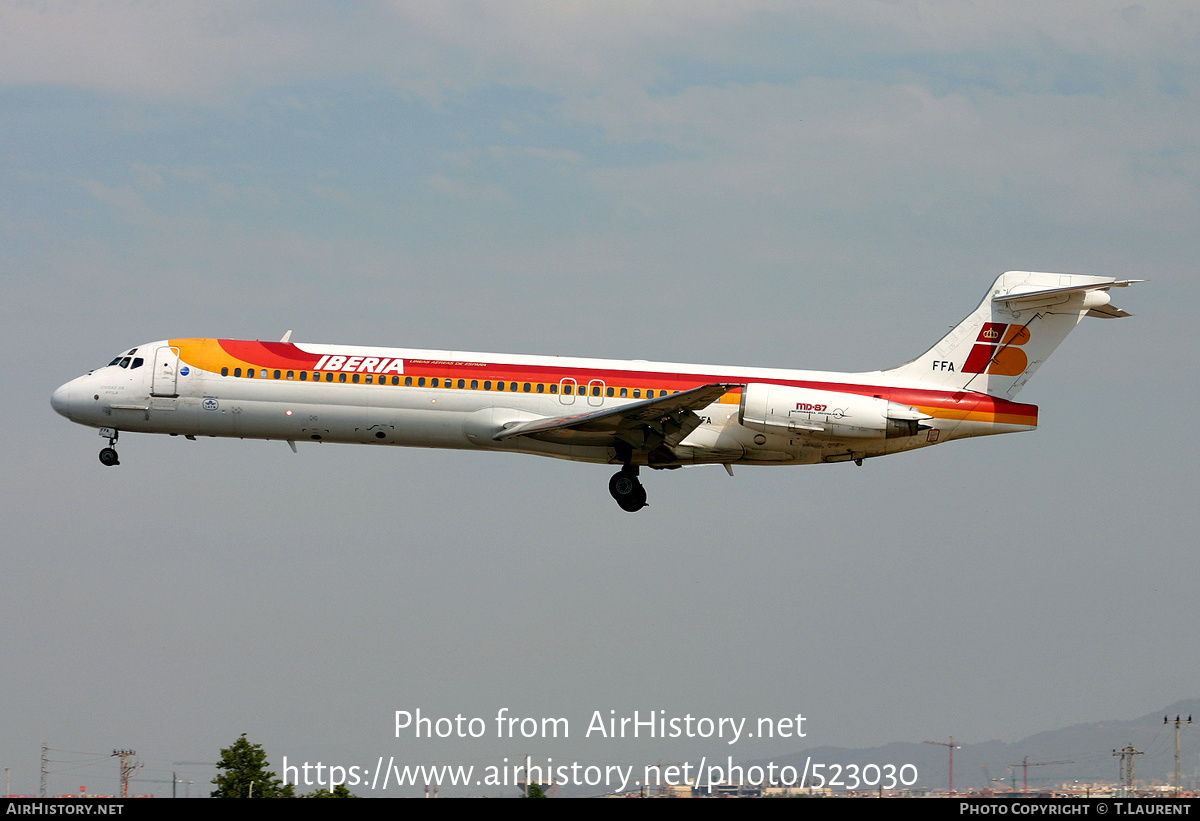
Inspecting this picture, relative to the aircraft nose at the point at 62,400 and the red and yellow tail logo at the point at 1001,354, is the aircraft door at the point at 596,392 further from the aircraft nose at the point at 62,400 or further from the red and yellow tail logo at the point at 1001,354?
the aircraft nose at the point at 62,400

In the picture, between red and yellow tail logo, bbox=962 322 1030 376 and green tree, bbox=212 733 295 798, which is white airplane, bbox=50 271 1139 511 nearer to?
red and yellow tail logo, bbox=962 322 1030 376

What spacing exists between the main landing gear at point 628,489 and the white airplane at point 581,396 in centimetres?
3

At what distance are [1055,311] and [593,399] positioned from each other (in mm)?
11140

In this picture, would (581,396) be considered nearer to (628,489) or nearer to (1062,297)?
(628,489)

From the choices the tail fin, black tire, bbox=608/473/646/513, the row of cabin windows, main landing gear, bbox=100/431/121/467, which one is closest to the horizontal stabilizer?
the tail fin

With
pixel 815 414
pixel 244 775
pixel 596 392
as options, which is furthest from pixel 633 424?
pixel 244 775

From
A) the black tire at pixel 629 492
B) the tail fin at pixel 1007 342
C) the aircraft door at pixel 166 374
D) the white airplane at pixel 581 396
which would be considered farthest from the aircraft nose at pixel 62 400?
the tail fin at pixel 1007 342

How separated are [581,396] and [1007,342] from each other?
1026cm

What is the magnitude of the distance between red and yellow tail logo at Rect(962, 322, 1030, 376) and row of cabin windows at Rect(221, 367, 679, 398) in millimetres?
7464

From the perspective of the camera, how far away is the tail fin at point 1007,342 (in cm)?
3008
